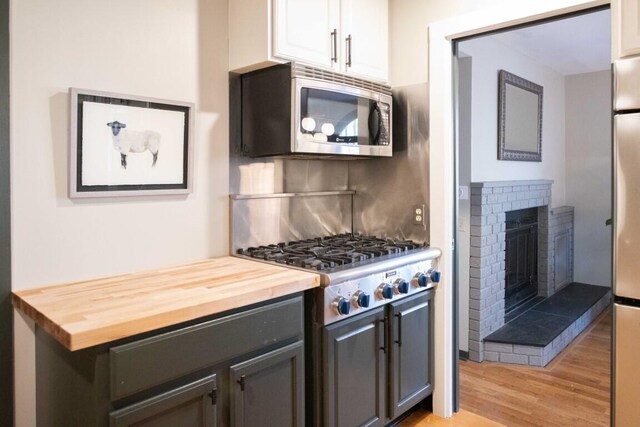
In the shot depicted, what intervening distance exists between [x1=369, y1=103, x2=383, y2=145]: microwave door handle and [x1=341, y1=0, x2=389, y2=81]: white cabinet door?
19cm

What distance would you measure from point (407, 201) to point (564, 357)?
190 cm

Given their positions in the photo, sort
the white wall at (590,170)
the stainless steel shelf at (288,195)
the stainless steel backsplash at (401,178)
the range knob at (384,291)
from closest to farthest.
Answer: the range knob at (384,291)
the stainless steel shelf at (288,195)
the stainless steel backsplash at (401,178)
the white wall at (590,170)

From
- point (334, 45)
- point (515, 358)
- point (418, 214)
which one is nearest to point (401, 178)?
point (418, 214)

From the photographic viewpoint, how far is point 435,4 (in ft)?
8.16

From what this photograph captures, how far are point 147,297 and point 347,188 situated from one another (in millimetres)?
1645

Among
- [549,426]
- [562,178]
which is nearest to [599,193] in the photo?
[562,178]

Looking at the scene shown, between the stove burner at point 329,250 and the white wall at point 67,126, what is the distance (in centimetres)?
27

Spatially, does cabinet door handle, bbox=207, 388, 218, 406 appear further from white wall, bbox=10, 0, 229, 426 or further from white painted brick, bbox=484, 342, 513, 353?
white painted brick, bbox=484, 342, 513, 353

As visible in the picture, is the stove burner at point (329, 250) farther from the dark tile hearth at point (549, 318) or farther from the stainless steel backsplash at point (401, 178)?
the dark tile hearth at point (549, 318)

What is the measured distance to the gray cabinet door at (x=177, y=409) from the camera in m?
1.32

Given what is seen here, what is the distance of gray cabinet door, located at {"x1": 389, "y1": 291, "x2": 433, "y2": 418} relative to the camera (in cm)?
222

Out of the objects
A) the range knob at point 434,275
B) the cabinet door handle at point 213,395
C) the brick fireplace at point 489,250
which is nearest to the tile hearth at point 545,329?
the brick fireplace at point 489,250

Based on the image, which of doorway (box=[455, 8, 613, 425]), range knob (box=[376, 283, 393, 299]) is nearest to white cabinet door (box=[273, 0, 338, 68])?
doorway (box=[455, 8, 613, 425])

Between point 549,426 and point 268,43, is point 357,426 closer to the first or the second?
point 549,426
